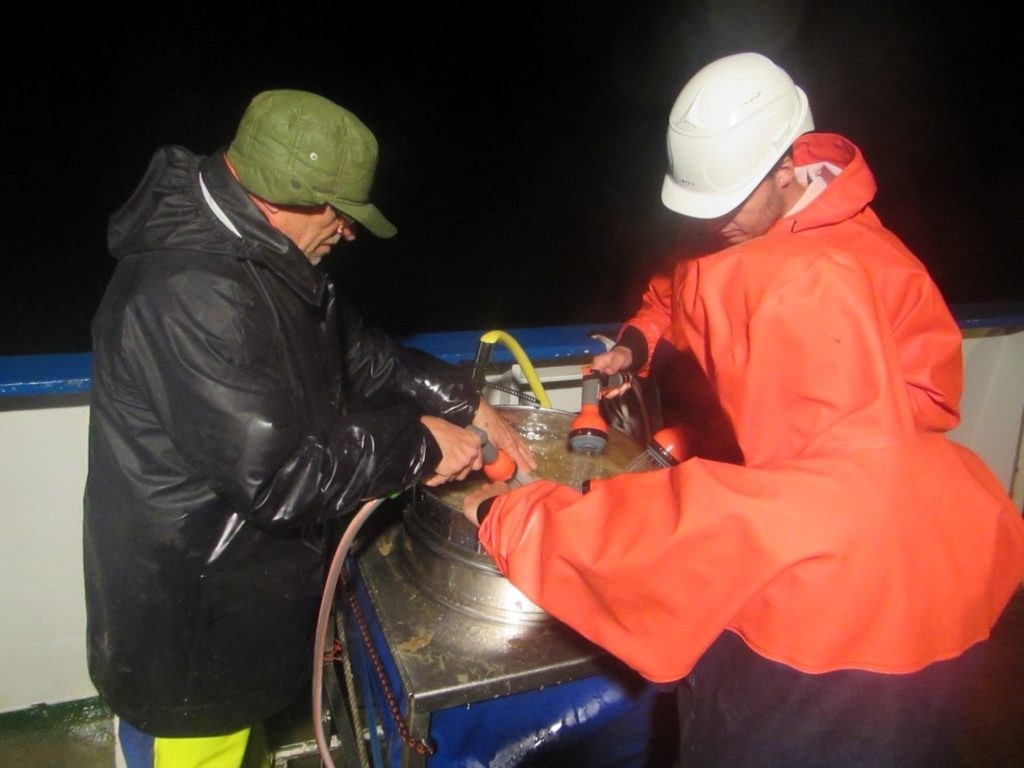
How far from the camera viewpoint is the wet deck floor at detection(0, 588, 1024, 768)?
8.96 ft

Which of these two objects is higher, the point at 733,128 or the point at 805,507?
the point at 733,128

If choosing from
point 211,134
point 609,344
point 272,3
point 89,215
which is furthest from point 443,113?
point 609,344

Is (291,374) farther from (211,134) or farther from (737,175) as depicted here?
(211,134)

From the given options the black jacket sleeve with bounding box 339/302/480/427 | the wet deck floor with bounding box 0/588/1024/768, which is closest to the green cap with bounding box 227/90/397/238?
the black jacket sleeve with bounding box 339/302/480/427

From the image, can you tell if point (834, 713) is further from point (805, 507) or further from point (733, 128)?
point (733, 128)

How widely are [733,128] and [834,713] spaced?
1336 mm

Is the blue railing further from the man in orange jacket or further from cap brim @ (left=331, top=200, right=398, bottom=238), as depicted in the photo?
the man in orange jacket

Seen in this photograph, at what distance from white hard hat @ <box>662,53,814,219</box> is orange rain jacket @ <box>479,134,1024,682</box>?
0.58ft

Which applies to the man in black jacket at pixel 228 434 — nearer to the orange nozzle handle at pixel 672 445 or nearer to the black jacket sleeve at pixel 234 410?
the black jacket sleeve at pixel 234 410

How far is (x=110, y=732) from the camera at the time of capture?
2826mm

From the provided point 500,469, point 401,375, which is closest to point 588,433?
point 500,469

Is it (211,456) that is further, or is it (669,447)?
(669,447)

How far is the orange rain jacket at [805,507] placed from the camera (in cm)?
121

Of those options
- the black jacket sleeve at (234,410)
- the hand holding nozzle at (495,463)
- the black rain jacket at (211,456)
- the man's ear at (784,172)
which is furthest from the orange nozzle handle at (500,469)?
the man's ear at (784,172)
